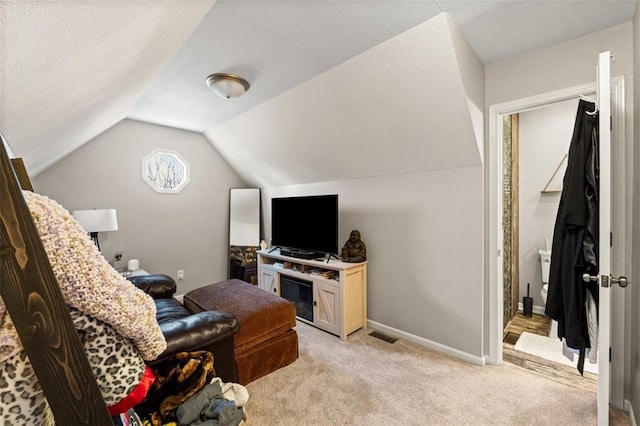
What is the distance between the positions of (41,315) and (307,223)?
8.85ft

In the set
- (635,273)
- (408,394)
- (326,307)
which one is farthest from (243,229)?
(635,273)

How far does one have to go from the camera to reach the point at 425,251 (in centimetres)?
259

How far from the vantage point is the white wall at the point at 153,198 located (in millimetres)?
3232

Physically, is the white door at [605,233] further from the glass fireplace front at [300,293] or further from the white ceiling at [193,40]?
the glass fireplace front at [300,293]

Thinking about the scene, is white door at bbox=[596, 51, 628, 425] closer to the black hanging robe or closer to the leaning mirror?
the black hanging robe

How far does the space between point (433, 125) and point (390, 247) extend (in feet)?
4.13

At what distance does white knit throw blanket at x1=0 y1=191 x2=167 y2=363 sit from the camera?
54 centimetres

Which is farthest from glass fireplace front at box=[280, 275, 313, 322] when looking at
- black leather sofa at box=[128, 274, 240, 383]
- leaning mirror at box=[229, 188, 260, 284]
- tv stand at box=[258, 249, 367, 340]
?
black leather sofa at box=[128, 274, 240, 383]

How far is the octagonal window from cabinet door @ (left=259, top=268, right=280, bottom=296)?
5.84 ft

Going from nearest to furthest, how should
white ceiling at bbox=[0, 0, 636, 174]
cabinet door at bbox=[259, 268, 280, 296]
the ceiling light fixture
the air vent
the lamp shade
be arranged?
1. white ceiling at bbox=[0, 0, 636, 174]
2. the ceiling light fixture
3. the air vent
4. the lamp shade
5. cabinet door at bbox=[259, 268, 280, 296]

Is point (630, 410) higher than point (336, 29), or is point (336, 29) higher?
point (336, 29)

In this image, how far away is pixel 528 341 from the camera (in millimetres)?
2639

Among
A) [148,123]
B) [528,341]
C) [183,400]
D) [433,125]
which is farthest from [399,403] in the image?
[148,123]

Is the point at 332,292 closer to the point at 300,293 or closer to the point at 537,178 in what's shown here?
the point at 300,293
